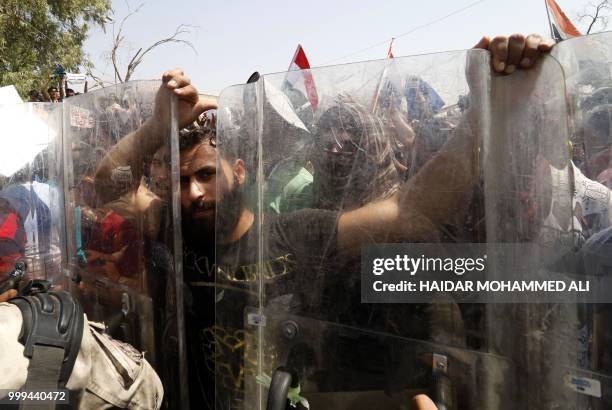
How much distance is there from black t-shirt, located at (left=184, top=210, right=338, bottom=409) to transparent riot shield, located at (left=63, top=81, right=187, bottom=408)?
10 cm

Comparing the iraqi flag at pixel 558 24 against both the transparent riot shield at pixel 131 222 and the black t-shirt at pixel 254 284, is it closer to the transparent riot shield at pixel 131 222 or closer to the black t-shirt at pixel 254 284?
the black t-shirt at pixel 254 284

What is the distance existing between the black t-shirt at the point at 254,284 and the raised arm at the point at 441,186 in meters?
0.14

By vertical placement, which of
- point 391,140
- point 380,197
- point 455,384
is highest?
point 391,140

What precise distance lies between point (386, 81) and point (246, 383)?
95 centimetres

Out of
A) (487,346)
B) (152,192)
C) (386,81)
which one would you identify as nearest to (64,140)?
(152,192)

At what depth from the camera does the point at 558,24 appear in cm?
151

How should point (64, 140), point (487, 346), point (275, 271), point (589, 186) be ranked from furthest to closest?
1. point (64, 140)
2. point (275, 271)
3. point (487, 346)
4. point (589, 186)

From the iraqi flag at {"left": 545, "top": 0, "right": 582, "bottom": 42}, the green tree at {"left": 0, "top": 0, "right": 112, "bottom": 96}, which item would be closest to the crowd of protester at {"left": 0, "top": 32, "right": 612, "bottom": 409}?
the iraqi flag at {"left": 545, "top": 0, "right": 582, "bottom": 42}

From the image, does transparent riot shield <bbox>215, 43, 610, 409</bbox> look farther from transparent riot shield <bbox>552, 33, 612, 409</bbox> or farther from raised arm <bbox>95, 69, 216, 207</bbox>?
raised arm <bbox>95, 69, 216, 207</bbox>

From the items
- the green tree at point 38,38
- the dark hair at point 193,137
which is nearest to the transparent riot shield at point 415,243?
the dark hair at point 193,137

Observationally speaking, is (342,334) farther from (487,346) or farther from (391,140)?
(391,140)

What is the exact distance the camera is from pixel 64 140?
225 cm

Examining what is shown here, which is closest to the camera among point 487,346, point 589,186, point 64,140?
point 589,186

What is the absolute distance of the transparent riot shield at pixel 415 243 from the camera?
3.87ft
